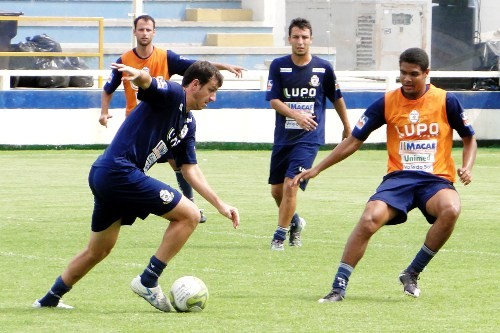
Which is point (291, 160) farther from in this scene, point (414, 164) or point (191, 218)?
point (191, 218)

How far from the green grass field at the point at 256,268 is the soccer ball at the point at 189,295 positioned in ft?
0.28

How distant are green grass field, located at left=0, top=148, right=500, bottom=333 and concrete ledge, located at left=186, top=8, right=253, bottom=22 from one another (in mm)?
12541

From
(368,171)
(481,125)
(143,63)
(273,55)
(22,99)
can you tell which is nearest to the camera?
(143,63)

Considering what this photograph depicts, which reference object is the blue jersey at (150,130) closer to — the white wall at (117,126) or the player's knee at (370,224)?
the player's knee at (370,224)

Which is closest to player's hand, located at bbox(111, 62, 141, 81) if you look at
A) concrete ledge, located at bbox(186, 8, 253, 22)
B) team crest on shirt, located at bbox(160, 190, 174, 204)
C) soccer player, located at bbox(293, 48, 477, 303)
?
team crest on shirt, located at bbox(160, 190, 174, 204)

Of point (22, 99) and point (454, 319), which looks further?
point (22, 99)

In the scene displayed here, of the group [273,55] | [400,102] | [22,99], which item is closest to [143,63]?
[400,102]

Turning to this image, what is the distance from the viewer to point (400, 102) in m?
9.44

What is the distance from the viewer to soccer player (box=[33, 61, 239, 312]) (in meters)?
8.34

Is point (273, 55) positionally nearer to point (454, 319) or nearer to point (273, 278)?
point (273, 278)

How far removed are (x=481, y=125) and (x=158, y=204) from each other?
17.6 meters

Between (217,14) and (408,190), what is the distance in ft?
72.5

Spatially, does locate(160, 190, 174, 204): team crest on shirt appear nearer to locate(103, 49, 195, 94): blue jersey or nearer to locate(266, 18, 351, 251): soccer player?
locate(266, 18, 351, 251): soccer player

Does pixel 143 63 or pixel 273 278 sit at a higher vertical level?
pixel 143 63
